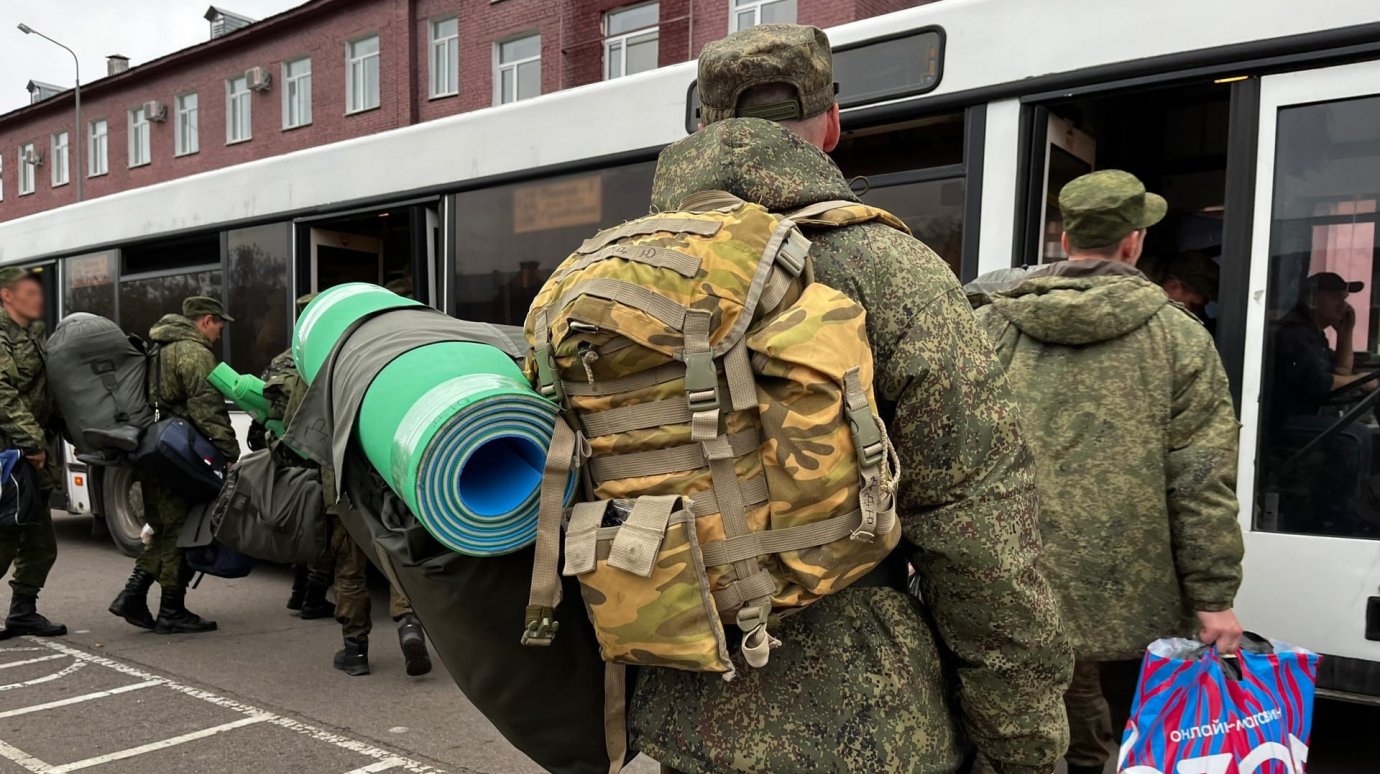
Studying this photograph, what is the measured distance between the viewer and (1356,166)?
3145mm

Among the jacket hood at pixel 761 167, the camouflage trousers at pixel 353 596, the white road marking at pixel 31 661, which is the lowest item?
the white road marking at pixel 31 661

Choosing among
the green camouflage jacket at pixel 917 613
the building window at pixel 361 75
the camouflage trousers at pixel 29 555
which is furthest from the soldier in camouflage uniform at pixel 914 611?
the building window at pixel 361 75

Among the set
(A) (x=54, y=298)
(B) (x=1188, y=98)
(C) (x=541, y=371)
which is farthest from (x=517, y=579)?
(A) (x=54, y=298)

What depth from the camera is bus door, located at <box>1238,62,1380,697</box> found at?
3.11m

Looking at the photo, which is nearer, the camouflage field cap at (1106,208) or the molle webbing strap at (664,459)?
the molle webbing strap at (664,459)

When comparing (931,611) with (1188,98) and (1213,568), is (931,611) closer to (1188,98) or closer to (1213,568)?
(1213,568)

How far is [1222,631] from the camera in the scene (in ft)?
7.76

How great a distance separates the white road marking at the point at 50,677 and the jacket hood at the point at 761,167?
4692 millimetres

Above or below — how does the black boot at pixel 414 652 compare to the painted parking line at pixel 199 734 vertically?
above

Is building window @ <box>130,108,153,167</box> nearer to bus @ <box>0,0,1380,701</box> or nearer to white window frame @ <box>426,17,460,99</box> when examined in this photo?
white window frame @ <box>426,17,460,99</box>

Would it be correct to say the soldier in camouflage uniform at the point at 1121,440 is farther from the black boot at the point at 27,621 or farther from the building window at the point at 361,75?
the building window at the point at 361,75

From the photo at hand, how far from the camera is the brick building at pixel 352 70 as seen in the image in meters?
20.5

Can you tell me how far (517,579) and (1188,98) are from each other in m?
4.11

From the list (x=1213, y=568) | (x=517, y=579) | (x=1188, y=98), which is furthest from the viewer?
(x=1188, y=98)
